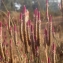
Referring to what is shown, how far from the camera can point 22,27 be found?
153cm

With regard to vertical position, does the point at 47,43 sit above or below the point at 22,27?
below

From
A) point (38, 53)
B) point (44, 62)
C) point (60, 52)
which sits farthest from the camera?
point (60, 52)

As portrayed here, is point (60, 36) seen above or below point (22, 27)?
below

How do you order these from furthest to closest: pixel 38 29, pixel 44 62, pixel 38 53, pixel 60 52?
pixel 60 52 < pixel 44 62 < pixel 38 53 < pixel 38 29

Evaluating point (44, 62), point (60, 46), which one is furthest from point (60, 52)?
point (44, 62)

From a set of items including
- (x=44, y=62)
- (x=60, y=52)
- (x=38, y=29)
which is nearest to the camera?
(x=38, y=29)

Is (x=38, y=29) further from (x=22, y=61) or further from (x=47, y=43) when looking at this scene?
(x=22, y=61)

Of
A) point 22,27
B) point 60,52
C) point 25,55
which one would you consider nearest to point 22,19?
point 22,27

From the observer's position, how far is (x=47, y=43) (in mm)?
1473

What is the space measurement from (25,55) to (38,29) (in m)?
0.31

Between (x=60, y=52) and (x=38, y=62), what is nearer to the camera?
(x=38, y=62)

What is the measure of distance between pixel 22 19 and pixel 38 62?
11.9 inches

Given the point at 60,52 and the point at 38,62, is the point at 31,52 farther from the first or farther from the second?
the point at 60,52

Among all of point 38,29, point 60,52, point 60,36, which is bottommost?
point 60,52
